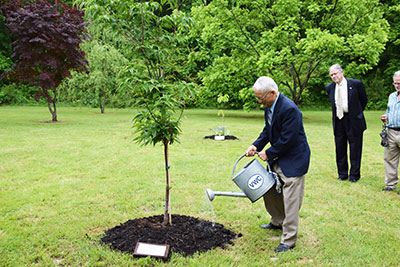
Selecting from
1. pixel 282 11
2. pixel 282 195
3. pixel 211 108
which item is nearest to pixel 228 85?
pixel 282 11

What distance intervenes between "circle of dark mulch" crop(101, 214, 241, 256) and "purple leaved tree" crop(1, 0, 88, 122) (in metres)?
12.1

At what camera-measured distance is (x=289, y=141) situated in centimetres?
328

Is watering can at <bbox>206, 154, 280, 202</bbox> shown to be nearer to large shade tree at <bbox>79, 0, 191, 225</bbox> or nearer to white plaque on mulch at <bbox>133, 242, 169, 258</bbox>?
large shade tree at <bbox>79, 0, 191, 225</bbox>

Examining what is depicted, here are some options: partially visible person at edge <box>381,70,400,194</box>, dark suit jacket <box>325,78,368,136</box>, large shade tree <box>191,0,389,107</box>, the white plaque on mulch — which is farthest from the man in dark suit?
large shade tree <box>191,0,389,107</box>

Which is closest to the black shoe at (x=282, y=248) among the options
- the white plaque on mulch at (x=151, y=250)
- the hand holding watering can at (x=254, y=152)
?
the hand holding watering can at (x=254, y=152)

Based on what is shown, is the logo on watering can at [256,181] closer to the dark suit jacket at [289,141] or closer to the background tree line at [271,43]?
the dark suit jacket at [289,141]

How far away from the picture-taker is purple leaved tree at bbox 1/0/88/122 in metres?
13.7

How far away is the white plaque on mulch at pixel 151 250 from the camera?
3234 mm

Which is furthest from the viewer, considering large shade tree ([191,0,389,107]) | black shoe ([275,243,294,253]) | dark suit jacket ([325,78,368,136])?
large shade tree ([191,0,389,107])

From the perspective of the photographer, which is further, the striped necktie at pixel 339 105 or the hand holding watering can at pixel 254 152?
the striped necktie at pixel 339 105

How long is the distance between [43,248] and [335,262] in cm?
296

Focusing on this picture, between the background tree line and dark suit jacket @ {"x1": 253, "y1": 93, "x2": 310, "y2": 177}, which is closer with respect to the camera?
dark suit jacket @ {"x1": 253, "y1": 93, "x2": 310, "y2": 177}

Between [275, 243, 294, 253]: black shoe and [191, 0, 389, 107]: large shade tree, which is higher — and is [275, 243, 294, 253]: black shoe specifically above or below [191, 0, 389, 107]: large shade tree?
below

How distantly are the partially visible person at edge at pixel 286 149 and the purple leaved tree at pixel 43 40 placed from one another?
41.9ft
